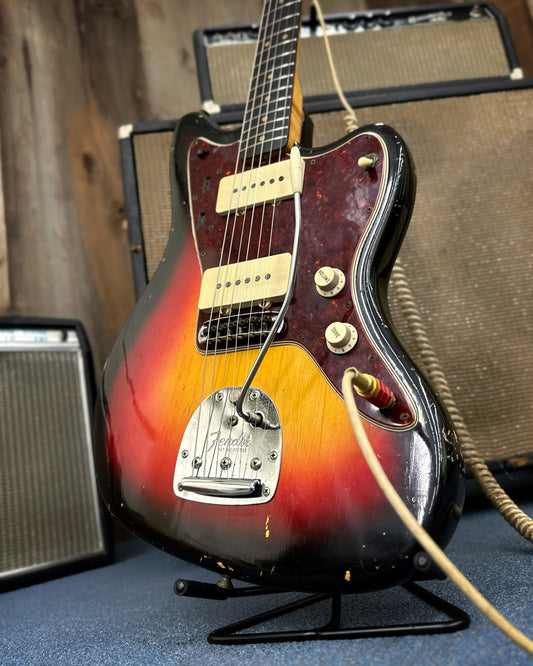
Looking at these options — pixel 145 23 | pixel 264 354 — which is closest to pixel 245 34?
pixel 145 23

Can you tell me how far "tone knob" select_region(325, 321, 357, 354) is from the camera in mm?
543

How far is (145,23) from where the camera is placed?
148 cm

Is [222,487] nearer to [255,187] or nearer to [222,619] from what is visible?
[222,619]

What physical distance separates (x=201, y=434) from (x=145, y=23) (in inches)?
50.1

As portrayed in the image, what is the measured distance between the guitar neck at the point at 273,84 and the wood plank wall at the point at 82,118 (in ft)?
1.94

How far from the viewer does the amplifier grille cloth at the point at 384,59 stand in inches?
45.6

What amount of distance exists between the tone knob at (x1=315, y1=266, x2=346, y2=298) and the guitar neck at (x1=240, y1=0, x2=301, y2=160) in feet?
0.71

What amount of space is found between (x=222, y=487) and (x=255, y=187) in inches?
14.3

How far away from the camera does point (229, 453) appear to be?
1.84 feet

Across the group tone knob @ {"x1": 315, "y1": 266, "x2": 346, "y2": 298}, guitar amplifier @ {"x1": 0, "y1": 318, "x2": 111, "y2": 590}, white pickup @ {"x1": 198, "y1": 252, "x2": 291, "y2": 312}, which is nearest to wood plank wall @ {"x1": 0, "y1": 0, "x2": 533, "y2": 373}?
guitar amplifier @ {"x1": 0, "y1": 318, "x2": 111, "y2": 590}

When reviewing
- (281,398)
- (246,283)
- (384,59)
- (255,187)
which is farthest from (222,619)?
(384,59)

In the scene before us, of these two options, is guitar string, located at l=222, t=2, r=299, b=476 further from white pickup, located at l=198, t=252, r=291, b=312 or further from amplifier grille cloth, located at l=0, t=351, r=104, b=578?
amplifier grille cloth, located at l=0, t=351, r=104, b=578

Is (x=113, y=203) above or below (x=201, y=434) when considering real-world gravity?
above

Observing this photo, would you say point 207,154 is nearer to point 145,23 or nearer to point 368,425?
point 368,425
